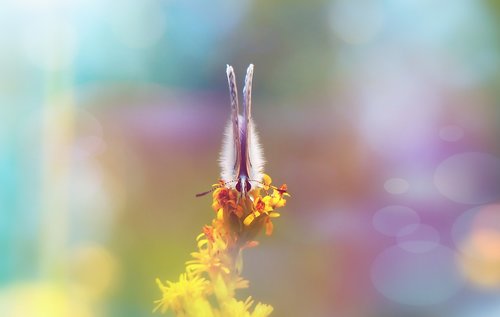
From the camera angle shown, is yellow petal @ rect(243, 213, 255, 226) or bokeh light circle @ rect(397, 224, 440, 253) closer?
yellow petal @ rect(243, 213, 255, 226)

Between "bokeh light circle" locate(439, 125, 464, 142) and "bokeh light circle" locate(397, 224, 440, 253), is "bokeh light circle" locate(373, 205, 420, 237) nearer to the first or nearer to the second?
"bokeh light circle" locate(397, 224, 440, 253)

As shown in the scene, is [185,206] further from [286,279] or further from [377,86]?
[377,86]

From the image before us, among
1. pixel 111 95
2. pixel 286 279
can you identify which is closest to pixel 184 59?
pixel 111 95

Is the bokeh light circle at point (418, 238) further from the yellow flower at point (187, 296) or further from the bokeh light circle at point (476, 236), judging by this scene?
the yellow flower at point (187, 296)

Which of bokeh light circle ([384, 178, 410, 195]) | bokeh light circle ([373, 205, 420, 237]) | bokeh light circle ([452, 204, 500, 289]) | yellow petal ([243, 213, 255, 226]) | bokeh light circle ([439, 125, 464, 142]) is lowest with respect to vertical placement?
yellow petal ([243, 213, 255, 226])

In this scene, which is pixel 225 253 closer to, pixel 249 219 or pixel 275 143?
pixel 249 219

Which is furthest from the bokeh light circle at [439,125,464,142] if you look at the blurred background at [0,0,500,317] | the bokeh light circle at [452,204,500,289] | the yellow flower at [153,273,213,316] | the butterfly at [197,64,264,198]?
the yellow flower at [153,273,213,316]
